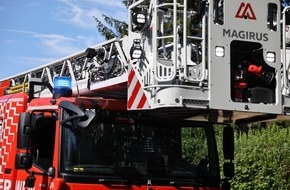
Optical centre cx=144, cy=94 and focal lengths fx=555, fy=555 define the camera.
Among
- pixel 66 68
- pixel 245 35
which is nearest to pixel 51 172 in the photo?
pixel 66 68

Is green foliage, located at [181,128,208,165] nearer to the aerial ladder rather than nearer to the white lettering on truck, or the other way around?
the aerial ladder

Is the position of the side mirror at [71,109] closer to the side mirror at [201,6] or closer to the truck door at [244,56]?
the truck door at [244,56]

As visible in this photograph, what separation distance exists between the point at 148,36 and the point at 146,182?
5.24ft

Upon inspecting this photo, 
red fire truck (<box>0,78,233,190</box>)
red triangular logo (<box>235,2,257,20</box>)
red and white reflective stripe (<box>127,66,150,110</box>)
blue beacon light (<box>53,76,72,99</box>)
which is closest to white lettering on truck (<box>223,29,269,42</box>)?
red triangular logo (<box>235,2,257,20</box>)

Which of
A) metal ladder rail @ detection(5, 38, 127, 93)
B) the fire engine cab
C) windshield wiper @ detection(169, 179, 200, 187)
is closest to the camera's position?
the fire engine cab

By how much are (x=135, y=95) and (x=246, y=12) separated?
1442mm

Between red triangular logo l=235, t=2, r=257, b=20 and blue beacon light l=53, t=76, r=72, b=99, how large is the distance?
2.26 metres

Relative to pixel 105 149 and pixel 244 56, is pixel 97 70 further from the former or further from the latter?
pixel 244 56

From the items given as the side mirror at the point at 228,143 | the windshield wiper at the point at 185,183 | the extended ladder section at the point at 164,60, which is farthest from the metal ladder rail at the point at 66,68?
the side mirror at the point at 228,143

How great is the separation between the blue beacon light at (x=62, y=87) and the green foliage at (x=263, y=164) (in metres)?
5.80

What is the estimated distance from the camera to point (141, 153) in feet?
20.6

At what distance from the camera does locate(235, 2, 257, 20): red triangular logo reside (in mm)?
5715

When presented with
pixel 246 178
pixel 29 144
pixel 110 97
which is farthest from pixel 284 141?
pixel 29 144

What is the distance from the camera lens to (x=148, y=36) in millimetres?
5906
